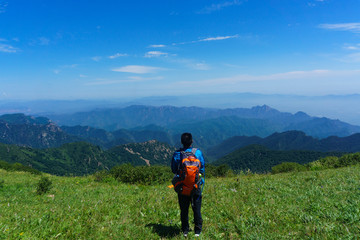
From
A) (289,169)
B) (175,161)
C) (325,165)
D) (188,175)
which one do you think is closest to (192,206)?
(188,175)

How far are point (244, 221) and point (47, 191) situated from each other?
1149 cm

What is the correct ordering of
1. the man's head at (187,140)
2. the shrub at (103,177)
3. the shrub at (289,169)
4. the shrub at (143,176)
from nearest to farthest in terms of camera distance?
the man's head at (187,140) → the shrub at (143,176) → the shrub at (103,177) → the shrub at (289,169)

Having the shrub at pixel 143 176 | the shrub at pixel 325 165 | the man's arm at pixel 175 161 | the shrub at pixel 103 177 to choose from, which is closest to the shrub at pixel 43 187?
the shrub at pixel 103 177

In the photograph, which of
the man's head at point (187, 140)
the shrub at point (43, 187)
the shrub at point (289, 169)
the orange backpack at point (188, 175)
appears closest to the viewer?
the orange backpack at point (188, 175)

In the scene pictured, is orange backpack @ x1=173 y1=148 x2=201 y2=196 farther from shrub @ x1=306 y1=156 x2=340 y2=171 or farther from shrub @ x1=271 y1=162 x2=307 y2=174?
shrub @ x1=306 y1=156 x2=340 y2=171

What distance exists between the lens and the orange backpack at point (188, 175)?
5.16 m

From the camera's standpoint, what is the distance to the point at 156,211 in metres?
7.39

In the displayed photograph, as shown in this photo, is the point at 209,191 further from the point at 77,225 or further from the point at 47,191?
the point at 47,191

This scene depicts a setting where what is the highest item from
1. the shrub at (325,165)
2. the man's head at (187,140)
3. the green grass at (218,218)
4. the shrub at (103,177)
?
the man's head at (187,140)

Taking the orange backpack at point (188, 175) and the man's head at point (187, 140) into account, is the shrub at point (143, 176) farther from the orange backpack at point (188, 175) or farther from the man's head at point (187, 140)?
the man's head at point (187, 140)

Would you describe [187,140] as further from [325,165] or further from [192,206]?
[325,165]

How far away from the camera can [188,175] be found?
5.14m

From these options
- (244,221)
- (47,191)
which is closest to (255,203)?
(244,221)

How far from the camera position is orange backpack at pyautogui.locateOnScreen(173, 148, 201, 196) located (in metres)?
5.16
